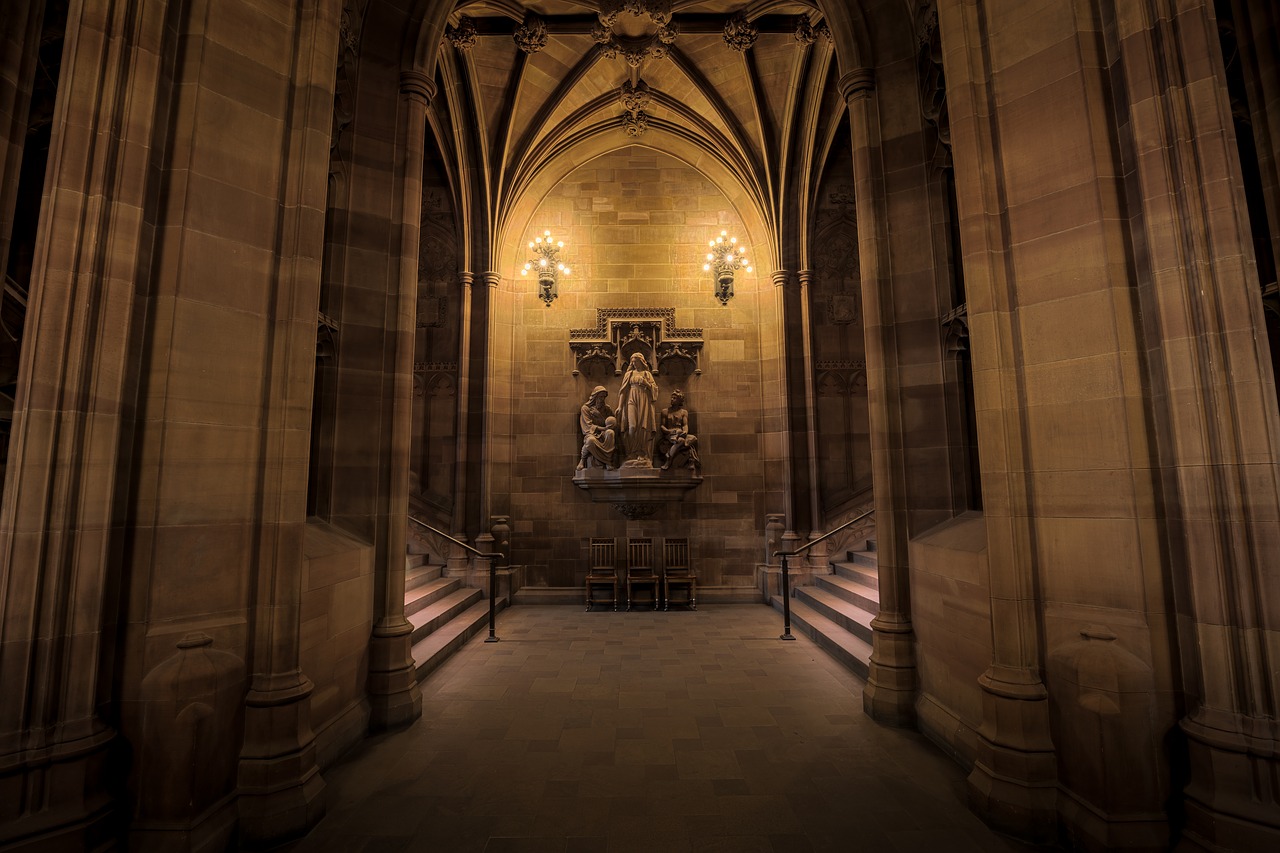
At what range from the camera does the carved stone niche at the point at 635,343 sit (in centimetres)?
1084

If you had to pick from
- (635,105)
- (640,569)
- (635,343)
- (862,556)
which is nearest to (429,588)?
(640,569)

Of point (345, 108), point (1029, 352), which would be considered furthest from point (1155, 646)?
point (345, 108)

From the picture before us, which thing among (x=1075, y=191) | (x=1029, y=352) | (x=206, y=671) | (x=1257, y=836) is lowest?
(x=1257, y=836)

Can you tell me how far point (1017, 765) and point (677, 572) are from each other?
6.94 meters

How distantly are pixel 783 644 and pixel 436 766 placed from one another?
4662 millimetres

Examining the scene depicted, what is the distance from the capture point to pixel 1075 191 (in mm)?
3295

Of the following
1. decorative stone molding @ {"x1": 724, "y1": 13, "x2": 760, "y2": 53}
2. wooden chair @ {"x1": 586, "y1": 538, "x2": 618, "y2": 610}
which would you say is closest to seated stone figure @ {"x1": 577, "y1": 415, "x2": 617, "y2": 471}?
wooden chair @ {"x1": 586, "y1": 538, "x2": 618, "y2": 610}

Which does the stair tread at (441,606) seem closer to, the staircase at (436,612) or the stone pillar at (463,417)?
the staircase at (436,612)

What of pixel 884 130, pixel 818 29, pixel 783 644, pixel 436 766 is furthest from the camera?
pixel 818 29

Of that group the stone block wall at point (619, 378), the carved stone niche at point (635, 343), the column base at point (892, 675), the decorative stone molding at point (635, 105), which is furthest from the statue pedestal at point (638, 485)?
the decorative stone molding at point (635, 105)

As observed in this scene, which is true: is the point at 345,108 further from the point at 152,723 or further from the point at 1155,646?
the point at 1155,646

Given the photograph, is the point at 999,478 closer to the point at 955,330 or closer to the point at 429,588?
the point at 955,330

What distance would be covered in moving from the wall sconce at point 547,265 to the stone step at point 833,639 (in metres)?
7.30

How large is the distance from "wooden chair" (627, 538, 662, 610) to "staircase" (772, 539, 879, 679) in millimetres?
2178
